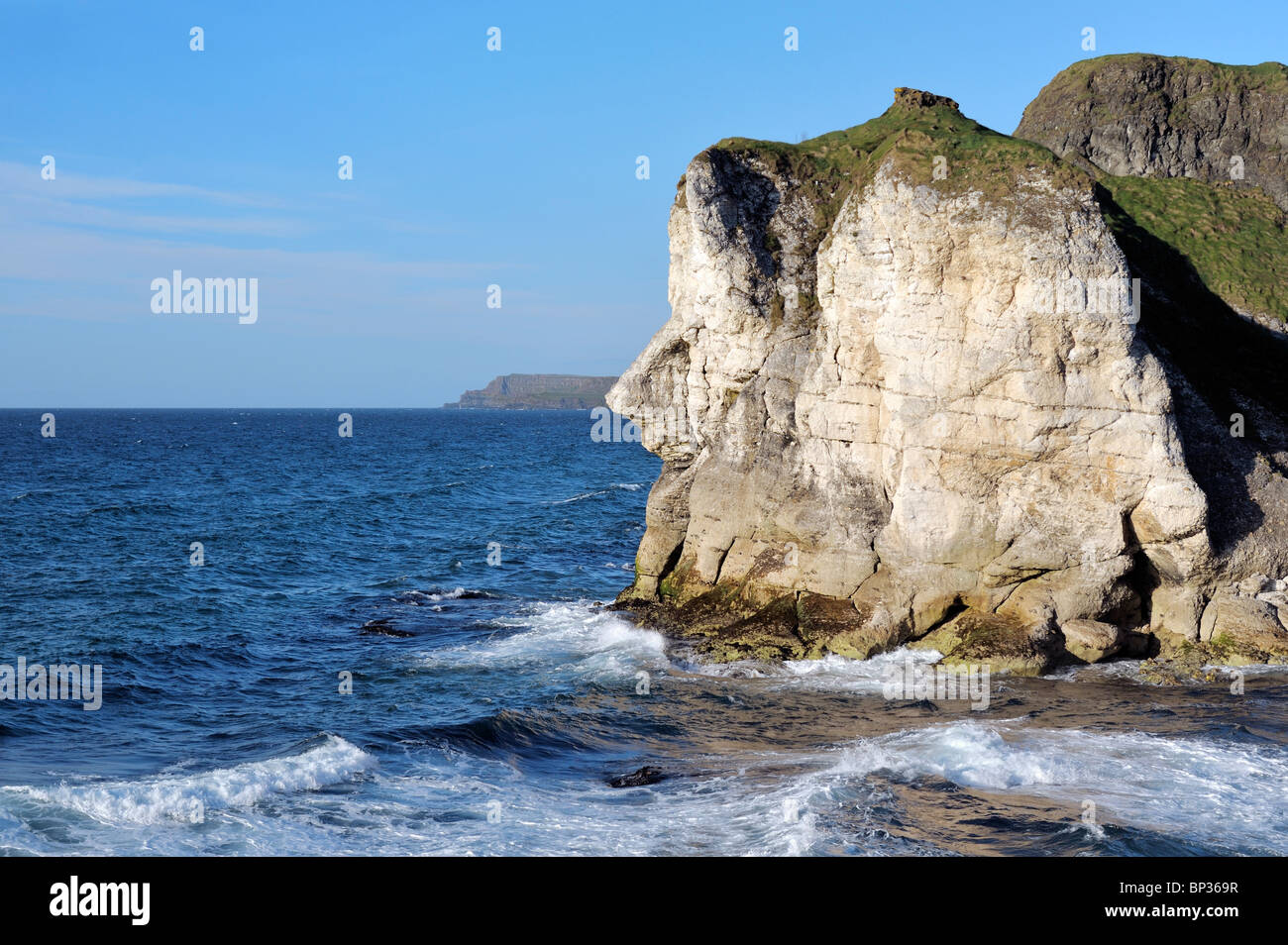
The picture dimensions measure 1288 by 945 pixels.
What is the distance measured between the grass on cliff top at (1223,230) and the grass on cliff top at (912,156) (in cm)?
739

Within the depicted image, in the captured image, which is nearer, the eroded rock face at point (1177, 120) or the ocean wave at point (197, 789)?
the ocean wave at point (197, 789)

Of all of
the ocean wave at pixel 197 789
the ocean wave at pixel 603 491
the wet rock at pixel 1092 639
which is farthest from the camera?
the ocean wave at pixel 603 491

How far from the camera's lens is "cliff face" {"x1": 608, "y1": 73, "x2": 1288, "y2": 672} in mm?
24141

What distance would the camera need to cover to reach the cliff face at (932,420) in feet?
79.2

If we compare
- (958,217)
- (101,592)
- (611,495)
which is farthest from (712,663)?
(611,495)

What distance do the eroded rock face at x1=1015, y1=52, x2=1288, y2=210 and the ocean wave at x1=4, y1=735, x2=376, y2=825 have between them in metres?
41.0

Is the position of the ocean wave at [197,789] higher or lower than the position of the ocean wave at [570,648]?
lower

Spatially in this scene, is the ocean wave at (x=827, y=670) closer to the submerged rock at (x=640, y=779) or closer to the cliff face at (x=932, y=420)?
the cliff face at (x=932, y=420)

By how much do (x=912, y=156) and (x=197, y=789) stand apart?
21665mm

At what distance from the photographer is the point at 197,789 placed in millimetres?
18125

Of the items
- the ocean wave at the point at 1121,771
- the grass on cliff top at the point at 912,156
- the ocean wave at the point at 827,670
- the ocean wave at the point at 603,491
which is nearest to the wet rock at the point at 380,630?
the ocean wave at the point at 827,670

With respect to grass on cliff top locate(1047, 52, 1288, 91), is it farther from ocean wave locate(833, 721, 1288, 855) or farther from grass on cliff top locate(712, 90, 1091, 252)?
ocean wave locate(833, 721, 1288, 855)

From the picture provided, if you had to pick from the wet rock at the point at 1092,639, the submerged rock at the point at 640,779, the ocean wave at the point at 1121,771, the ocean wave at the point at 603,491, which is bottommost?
the submerged rock at the point at 640,779
